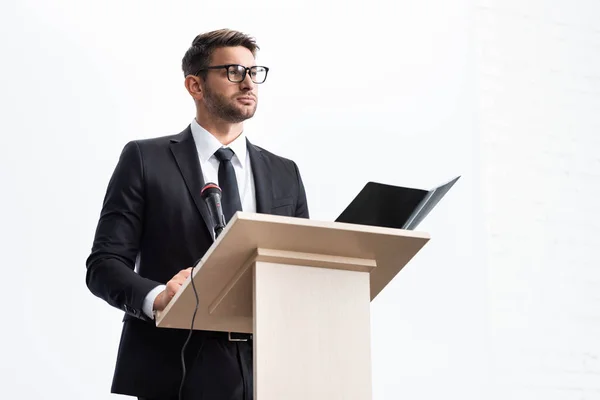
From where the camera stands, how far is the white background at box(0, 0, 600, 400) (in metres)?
2.78

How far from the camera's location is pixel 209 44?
2479mm

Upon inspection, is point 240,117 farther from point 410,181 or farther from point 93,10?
point 410,181

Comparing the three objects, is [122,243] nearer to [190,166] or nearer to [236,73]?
[190,166]

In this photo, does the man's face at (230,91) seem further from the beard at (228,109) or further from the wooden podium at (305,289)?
the wooden podium at (305,289)

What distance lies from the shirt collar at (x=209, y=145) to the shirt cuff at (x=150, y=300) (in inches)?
18.2

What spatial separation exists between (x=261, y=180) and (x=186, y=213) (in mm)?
212

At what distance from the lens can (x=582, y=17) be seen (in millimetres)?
3980

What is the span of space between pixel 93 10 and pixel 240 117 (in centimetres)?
86

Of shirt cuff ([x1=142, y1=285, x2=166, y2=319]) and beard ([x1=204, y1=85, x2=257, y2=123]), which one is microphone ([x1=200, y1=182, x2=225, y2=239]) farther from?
beard ([x1=204, y1=85, x2=257, y2=123])

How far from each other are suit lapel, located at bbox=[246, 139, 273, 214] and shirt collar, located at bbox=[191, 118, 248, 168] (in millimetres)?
21

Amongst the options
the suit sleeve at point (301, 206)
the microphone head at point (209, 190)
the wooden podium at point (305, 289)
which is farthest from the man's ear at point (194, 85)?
the wooden podium at point (305, 289)

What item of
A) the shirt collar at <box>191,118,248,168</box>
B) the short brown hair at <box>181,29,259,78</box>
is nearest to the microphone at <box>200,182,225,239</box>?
the shirt collar at <box>191,118,248,168</box>

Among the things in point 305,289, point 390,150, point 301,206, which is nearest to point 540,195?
point 390,150

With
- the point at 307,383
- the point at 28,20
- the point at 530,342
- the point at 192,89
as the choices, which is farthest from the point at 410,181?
the point at 307,383
